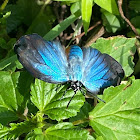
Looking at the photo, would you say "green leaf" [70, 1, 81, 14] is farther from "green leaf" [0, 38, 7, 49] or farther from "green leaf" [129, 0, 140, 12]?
"green leaf" [0, 38, 7, 49]

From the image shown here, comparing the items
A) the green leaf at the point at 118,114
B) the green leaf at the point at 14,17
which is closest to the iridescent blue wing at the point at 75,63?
the green leaf at the point at 118,114

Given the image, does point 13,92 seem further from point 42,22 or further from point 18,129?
point 42,22

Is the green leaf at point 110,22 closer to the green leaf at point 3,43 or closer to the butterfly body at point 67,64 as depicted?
the butterfly body at point 67,64

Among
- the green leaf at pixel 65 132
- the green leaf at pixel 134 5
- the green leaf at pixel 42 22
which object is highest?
the green leaf at pixel 42 22

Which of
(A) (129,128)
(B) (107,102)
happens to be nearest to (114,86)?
(B) (107,102)

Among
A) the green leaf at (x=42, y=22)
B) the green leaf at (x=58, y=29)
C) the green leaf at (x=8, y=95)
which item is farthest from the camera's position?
the green leaf at (x=42, y=22)

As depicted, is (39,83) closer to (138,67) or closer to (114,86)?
(114,86)

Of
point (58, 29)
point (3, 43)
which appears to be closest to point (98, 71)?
→ point (58, 29)
